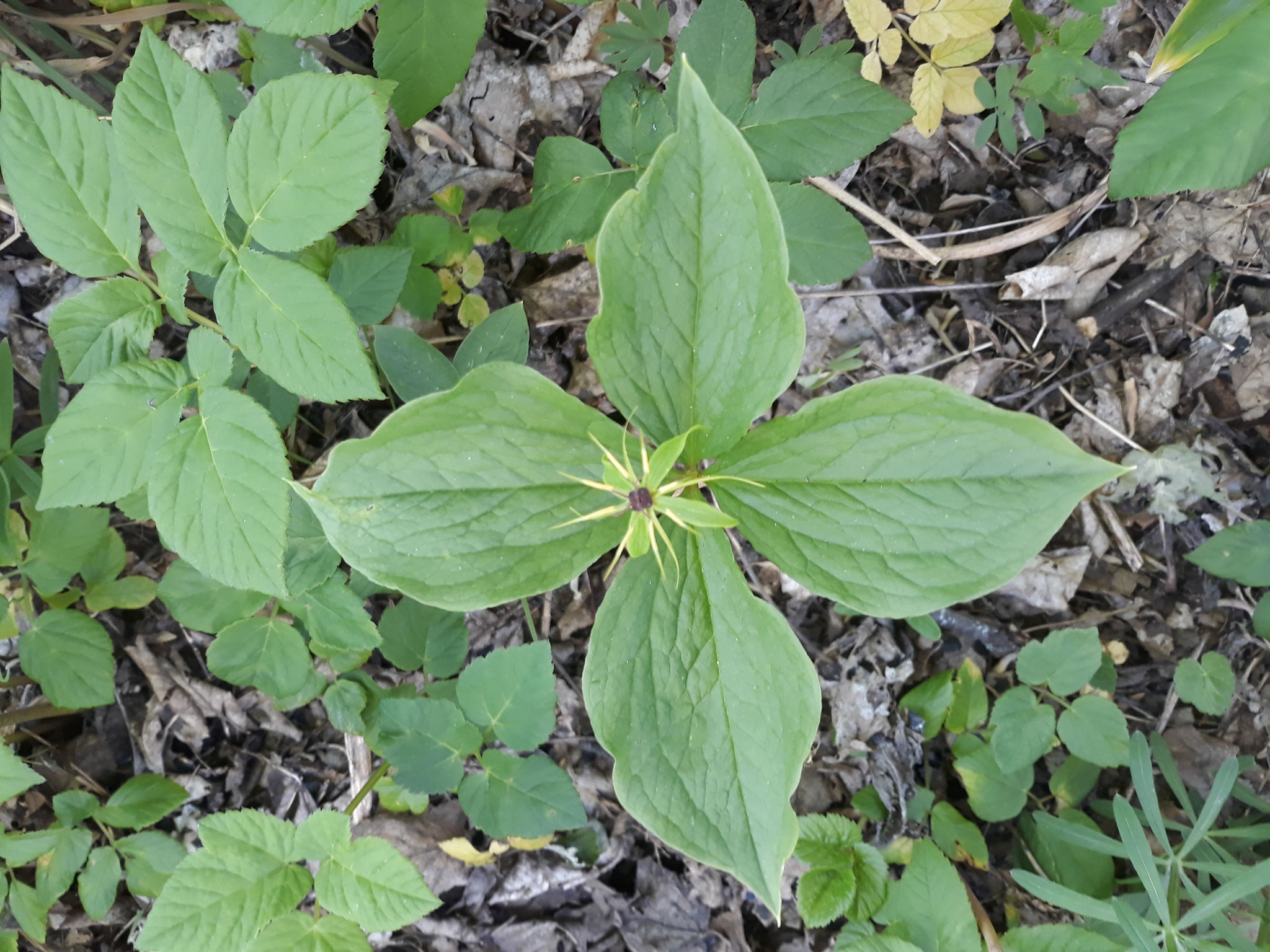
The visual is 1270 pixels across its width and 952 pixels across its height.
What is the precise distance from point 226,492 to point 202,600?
0.70 m

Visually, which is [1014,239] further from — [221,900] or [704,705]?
[221,900]

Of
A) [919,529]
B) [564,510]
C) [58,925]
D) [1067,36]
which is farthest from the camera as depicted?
[58,925]

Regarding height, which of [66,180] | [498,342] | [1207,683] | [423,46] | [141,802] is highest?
[423,46]

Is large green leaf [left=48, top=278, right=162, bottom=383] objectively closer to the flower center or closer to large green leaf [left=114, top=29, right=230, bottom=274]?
Result: large green leaf [left=114, top=29, right=230, bottom=274]

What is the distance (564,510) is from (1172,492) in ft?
7.05

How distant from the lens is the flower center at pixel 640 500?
131 cm

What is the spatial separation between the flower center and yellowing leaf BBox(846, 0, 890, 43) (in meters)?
1.54

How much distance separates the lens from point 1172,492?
97.7 inches

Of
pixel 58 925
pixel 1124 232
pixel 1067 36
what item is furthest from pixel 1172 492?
pixel 58 925

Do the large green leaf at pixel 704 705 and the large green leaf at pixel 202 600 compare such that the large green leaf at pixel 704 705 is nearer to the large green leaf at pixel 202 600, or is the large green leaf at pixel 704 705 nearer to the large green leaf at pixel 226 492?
the large green leaf at pixel 226 492

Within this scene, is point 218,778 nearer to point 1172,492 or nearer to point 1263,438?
point 1172,492

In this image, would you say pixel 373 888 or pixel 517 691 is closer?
pixel 373 888

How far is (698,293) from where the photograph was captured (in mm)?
1477

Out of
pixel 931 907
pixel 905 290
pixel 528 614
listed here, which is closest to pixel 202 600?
pixel 528 614
